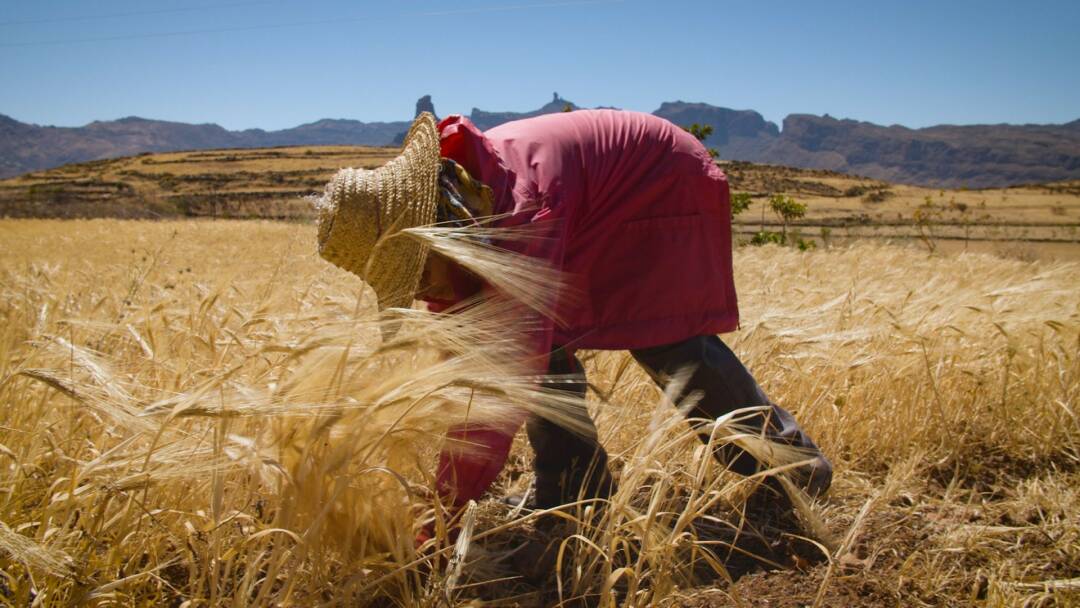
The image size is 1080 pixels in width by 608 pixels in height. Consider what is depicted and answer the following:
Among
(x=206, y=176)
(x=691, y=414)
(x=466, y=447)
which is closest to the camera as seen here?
(x=466, y=447)

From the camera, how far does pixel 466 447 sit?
145 centimetres

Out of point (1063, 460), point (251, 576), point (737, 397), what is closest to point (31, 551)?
point (251, 576)

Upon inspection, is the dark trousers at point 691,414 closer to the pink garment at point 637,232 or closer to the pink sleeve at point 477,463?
the pink garment at point 637,232

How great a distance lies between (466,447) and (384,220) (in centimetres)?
52

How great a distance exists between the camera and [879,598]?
5.56 ft

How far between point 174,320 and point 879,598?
2532mm

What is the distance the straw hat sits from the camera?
148 cm

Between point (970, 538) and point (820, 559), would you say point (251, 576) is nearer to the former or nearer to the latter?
point (820, 559)

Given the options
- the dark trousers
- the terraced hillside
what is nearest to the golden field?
the terraced hillside

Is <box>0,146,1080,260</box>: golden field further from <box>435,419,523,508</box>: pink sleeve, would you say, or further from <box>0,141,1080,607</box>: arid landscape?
<box>435,419,523,508</box>: pink sleeve

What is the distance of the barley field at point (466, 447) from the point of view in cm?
123

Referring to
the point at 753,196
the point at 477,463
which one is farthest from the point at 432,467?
the point at 753,196

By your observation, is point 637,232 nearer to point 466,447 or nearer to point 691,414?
point 691,414

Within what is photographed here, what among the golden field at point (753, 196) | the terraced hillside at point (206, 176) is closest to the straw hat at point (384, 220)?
the golden field at point (753, 196)
